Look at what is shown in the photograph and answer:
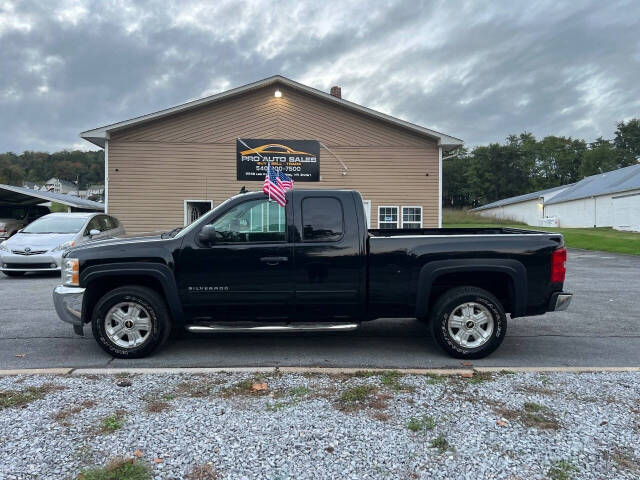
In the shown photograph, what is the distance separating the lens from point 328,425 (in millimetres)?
3168

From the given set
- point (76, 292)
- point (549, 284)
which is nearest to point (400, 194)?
point (549, 284)

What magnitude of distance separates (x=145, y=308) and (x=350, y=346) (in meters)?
2.41

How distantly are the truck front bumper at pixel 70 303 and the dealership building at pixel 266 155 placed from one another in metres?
11.2

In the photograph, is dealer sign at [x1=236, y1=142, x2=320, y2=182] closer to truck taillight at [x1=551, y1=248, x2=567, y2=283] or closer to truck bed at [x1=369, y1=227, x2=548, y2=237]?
truck bed at [x1=369, y1=227, x2=548, y2=237]

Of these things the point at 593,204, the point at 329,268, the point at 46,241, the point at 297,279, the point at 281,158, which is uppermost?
the point at 281,158

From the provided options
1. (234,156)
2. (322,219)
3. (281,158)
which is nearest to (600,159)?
(281,158)

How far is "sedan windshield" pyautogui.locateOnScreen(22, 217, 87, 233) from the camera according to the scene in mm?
11289

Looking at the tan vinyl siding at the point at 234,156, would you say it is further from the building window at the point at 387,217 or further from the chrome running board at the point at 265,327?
the chrome running board at the point at 265,327

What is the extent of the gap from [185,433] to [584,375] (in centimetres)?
370

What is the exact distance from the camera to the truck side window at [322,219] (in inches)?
188

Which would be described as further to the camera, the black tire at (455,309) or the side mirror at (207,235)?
the black tire at (455,309)

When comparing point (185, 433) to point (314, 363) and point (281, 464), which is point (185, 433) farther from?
point (314, 363)

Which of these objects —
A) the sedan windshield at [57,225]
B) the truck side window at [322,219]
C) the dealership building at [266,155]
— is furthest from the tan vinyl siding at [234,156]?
the truck side window at [322,219]

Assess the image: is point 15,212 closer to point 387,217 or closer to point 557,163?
point 387,217
